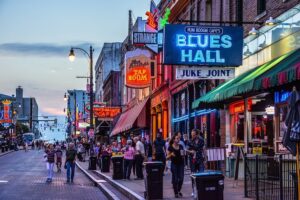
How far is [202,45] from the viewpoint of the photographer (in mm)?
20375

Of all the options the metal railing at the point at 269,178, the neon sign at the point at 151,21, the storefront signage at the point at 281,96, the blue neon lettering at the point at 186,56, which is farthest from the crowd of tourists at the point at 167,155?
the neon sign at the point at 151,21

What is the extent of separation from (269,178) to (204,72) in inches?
265

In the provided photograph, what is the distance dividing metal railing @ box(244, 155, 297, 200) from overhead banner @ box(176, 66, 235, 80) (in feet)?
17.3

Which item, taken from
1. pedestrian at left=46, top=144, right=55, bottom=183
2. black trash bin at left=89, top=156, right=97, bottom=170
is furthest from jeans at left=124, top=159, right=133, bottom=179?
black trash bin at left=89, top=156, right=97, bottom=170

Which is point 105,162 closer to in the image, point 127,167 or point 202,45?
point 127,167

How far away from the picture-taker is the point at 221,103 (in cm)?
2433

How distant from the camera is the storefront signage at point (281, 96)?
18067 mm

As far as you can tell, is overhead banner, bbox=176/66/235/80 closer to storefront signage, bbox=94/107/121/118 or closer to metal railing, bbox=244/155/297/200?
metal railing, bbox=244/155/297/200

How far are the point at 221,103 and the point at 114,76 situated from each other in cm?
5152

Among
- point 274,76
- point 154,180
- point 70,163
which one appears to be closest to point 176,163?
point 154,180

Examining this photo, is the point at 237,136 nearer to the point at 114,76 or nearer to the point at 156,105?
the point at 156,105

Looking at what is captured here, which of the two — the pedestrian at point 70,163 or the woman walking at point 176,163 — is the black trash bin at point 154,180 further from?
the pedestrian at point 70,163

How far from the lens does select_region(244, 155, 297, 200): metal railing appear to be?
14.1 metres

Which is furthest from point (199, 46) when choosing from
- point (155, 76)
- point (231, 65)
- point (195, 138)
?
point (155, 76)
